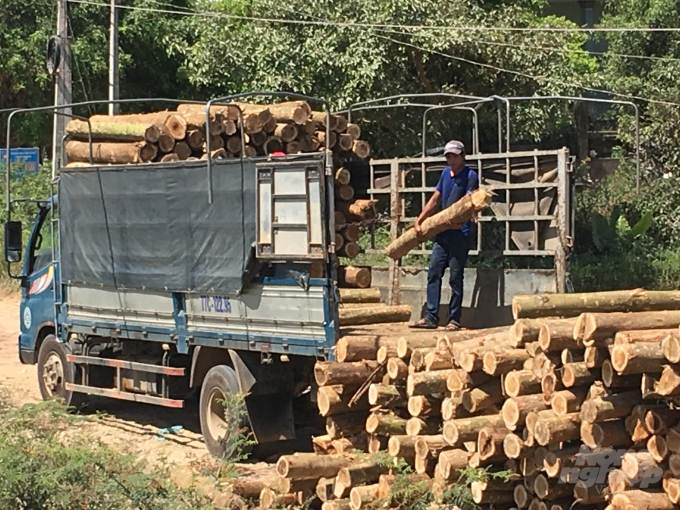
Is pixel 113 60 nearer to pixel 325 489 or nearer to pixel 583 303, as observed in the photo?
pixel 325 489

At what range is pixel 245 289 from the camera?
8.73 metres

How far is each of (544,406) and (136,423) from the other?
5851 mm

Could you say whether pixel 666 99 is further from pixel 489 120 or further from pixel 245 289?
pixel 245 289

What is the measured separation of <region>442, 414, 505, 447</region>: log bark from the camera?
21.4ft

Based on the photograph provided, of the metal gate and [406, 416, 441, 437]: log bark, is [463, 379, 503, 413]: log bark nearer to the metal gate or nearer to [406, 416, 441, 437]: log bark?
[406, 416, 441, 437]: log bark

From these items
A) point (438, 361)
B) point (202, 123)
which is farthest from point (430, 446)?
point (202, 123)

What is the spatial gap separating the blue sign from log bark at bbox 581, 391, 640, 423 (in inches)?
768

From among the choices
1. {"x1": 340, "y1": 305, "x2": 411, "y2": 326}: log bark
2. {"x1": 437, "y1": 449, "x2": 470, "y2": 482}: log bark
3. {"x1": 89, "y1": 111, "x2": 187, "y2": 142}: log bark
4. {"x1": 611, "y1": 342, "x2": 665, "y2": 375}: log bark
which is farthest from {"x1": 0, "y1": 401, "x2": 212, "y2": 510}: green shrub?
{"x1": 89, "y1": 111, "x2": 187, "y2": 142}: log bark

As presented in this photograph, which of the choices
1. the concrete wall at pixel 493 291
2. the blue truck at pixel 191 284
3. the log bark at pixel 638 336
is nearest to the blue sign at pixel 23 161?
the blue truck at pixel 191 284

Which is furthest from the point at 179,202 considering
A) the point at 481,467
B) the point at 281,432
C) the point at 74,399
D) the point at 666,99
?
the point at 666,99

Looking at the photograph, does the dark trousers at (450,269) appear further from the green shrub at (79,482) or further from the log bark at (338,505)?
the green shrub at (79,482)

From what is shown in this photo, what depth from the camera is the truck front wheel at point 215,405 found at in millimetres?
8945

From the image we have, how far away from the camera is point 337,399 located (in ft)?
25.3

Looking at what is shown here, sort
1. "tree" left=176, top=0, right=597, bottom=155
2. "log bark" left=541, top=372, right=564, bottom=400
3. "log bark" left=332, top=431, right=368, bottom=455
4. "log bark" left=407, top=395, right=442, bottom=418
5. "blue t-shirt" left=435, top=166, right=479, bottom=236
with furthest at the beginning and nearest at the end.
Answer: "tree" left=176, top=0, right=597, bottom=155
"blue t-shirt" left=435, top=166, right=479, bottom=236
"log bark" left=332, top=431, right=368, bottom=455
"log bark" left=407, top=395, right=442, bottom=418
"log bark" left=541, top=372, right=564, bottom=400
